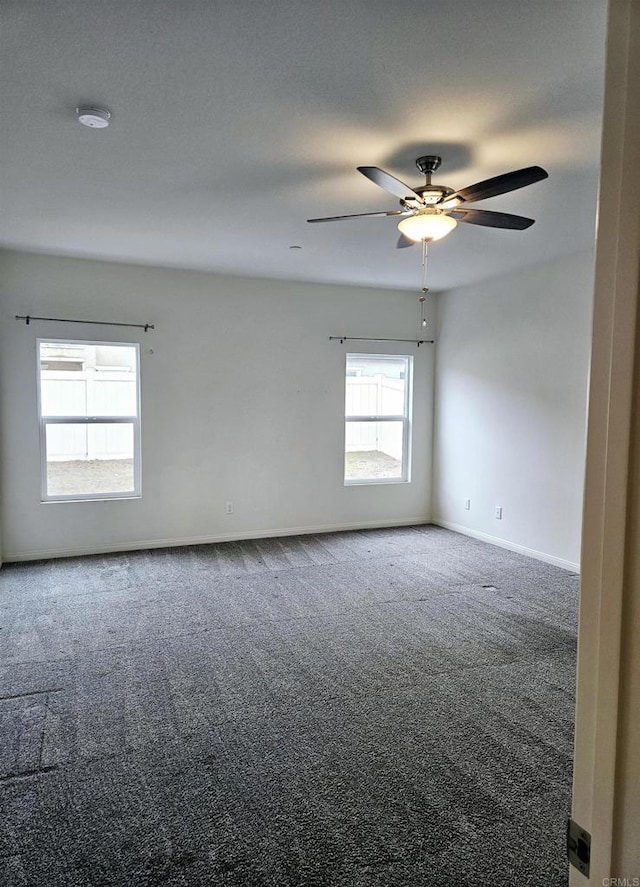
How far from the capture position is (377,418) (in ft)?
20.9

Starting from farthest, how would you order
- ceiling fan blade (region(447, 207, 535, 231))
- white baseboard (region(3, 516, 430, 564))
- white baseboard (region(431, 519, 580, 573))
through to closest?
white baseboard (region(3, 516, 430, 564)), white baseboard (region(431, 519, 580, 573)), ceiling fan blade (region(447, 207, 535, 231))

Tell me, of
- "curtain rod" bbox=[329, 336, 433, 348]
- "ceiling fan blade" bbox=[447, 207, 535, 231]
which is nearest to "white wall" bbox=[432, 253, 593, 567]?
"curtain rod" bbox=[329, 336, 433, 348]

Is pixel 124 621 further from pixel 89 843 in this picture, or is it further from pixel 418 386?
pixel 418 386

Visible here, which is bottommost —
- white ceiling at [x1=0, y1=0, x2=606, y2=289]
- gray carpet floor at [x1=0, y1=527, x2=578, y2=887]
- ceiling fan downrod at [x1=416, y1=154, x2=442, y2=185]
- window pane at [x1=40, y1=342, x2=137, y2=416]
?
gray carpet floor at [x1=0, y1=527, x2=578, y2=887]

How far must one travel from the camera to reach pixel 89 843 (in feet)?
5.98

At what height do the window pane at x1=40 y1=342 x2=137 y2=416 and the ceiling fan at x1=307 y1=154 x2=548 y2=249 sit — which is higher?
the ceiling fan at x1=307 y1=154 x2=548 y2=249

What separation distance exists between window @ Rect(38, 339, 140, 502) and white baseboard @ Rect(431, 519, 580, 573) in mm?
3465

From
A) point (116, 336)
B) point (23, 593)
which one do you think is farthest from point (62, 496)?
point (116, 336)

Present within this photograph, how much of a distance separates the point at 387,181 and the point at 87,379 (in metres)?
3.68

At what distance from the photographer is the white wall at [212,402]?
4895 millimetres

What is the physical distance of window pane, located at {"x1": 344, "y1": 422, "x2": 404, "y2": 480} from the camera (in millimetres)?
6289

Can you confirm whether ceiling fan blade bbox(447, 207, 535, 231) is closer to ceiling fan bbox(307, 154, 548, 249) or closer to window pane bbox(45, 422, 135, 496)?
ceiling fan bbox(307, 154, 548, 249)

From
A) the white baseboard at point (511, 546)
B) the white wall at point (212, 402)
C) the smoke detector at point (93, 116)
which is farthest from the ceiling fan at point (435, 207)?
the white baseboard at point (511, 546)

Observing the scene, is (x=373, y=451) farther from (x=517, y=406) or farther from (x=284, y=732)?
(x=284, y=732)
